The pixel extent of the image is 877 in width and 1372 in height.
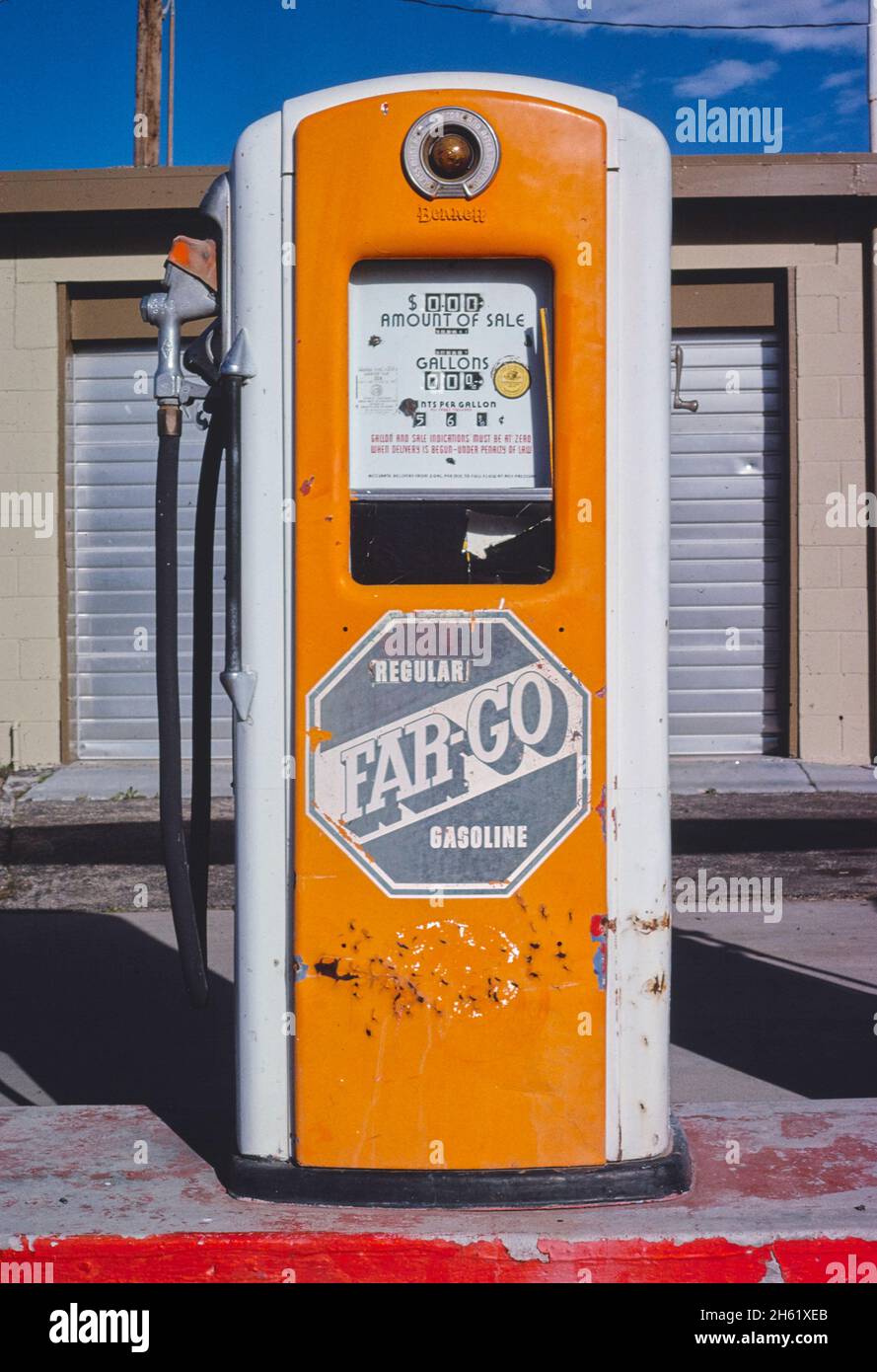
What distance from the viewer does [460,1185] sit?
2.80 metres

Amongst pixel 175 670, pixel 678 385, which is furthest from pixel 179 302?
pixel 678 385

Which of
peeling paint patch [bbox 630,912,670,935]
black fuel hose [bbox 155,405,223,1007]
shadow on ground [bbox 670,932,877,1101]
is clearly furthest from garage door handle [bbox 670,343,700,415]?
shadow on ground [bbox 670,932,877,1101]

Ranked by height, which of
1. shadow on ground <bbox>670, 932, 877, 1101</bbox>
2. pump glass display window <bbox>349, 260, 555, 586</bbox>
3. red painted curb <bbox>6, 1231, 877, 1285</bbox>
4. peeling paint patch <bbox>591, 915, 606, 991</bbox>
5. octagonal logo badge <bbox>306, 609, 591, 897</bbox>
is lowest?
shadow on ground <bbox>670, 932, 877, 1101</bbox>

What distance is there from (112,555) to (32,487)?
820 mm

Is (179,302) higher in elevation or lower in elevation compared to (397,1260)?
higher

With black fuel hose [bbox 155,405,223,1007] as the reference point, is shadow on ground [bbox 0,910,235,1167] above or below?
below

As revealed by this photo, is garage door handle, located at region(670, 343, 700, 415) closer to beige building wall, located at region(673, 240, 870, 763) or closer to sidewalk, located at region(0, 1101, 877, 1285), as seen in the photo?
sidewalk, located at region(0, 1101, 877, 1285)

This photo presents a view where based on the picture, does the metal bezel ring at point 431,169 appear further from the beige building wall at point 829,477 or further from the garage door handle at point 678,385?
the beige building wall at point 829,477

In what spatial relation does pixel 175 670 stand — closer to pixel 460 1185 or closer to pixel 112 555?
pixel 460 1185

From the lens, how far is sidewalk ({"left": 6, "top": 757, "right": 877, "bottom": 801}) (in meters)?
10.2

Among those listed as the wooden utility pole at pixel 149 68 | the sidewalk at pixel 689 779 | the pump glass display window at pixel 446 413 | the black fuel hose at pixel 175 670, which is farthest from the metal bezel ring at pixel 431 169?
the wooden utility pole at pixel 149 68

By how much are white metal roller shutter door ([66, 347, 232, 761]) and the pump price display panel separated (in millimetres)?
8704

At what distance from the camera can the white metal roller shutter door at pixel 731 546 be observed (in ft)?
36.9
